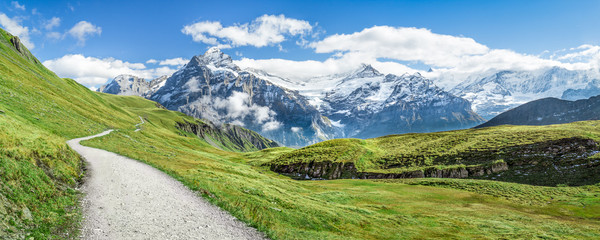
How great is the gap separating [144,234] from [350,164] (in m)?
76.0

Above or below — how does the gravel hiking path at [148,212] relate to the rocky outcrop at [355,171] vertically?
above

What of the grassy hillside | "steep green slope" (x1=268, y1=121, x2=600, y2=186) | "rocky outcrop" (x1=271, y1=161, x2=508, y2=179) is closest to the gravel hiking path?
the grassy hillside

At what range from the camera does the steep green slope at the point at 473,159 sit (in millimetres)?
62259

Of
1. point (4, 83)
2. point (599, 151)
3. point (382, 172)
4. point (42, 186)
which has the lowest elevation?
point (382, 172)

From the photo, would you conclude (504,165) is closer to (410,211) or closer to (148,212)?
(410,211)

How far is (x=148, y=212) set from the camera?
19031mm

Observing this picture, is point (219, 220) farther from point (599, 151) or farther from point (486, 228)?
Result: point (599, 151)

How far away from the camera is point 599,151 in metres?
64.2

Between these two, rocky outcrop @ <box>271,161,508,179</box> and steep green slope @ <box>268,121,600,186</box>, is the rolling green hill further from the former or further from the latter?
rocky outcrop @ <box>271,161,508,179</box>

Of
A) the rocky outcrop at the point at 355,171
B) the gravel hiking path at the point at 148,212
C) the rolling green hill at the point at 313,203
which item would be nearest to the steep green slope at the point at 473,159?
the rocky outcrop at the point at 355,171

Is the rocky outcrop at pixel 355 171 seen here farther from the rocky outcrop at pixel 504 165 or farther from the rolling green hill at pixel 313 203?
the rolling green hill at pixel 313 203

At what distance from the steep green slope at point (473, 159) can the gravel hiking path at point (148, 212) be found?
63.8 metres

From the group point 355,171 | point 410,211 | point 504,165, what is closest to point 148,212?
point 410,211

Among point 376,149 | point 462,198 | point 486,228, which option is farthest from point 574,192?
point 376,149
